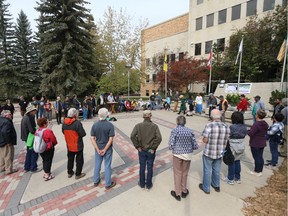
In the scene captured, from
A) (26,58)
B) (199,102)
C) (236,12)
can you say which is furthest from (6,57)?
(236,12)

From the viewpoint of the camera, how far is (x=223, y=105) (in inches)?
446

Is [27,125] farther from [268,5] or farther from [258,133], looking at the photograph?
[268,5]

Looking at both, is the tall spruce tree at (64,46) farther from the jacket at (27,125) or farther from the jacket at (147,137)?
the jacket at (147,137)

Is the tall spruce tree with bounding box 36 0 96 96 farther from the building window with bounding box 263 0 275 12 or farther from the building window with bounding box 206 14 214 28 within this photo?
the building window with bounding box 263 0 275 12

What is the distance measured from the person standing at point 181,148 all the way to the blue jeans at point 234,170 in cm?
127

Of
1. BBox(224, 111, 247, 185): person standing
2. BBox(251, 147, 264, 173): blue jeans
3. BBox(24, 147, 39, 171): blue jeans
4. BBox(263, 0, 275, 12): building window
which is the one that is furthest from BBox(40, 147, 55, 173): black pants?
BBox(263, 0, 275, 12): building window

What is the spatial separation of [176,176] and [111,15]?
73.8 feet

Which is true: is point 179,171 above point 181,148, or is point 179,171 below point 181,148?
below

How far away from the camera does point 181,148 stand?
3520mm

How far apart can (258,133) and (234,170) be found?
3.44ft

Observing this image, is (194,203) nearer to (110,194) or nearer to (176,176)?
(176,176)

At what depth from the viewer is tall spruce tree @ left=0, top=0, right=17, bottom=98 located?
24531mm

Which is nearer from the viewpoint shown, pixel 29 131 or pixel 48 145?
pixel 48 145

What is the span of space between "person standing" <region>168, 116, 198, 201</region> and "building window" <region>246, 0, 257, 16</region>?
2973cm
